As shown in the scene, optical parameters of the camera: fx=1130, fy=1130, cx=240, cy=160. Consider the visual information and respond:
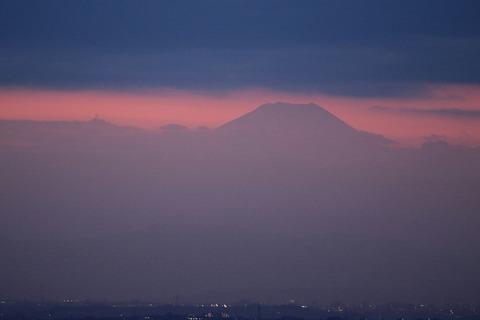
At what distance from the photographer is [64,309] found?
2879 inches

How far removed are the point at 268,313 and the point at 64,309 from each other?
13.2 meters

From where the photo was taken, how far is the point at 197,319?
55.0 meters

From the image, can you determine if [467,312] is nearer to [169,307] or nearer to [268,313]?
[268,313]

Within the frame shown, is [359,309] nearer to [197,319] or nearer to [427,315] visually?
[427,315]

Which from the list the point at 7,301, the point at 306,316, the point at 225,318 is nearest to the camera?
the point at 225,318

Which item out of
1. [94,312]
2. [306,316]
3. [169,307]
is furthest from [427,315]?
[94,312]

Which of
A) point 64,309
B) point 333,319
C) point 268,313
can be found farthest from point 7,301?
point 333,319

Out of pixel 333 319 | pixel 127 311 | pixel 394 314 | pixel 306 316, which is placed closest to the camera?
pixel 333 319

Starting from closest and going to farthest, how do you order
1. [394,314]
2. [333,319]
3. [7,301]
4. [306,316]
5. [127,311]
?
1. [333,319]
2. [306,316]
3. [127,311]
4. [394,314]
5. [7,301]

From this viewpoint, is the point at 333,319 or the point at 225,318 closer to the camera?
the point at 333,319

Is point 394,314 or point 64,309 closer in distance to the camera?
point 64,309

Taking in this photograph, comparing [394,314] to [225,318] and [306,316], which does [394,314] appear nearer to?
[306,316]

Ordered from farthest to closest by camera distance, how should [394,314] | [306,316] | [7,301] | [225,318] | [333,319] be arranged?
[7,301], [394,314], [306,316], [225,318], [333,319]

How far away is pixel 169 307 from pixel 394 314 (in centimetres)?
1660
